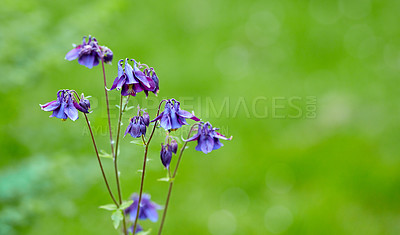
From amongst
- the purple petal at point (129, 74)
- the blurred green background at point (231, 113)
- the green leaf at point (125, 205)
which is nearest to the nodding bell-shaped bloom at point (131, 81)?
the purple petal at point (129, 74)

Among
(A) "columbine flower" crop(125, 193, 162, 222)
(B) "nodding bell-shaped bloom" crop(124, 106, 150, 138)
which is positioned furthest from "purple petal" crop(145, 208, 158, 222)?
(B) "nodding bell-shaped bloom" crop(124, 106, 150, 138)

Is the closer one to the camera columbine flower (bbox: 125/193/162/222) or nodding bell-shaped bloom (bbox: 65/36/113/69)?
nodding bell-shaped bloom (bbox: 65/36/113/69)

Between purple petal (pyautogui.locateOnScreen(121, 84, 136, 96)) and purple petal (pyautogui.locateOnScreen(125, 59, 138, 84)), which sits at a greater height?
purple petal (pyautogui.locateOnScreen(125, 59, 138, 84))

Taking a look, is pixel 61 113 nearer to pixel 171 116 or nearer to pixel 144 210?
pixel 171 116

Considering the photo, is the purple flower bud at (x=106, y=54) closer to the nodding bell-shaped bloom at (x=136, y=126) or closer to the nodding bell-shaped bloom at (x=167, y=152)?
the nodding bell-shaped bloom at (x=136, y=126)

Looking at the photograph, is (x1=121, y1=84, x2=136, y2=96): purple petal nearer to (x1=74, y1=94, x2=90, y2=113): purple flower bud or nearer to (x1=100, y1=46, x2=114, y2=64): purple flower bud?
(x1=74, y1=94, x2=90, y2=113): purple flower bud
